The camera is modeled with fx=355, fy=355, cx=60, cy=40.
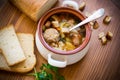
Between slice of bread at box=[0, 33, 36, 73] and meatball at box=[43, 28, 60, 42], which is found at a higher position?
meatball at box=[43, 28, 60, 42]

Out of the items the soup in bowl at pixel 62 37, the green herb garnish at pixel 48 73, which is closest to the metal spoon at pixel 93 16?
the soup in bowl at pixel 62 37

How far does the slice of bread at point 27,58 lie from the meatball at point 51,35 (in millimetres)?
116

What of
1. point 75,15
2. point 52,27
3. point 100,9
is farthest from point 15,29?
point 100,9

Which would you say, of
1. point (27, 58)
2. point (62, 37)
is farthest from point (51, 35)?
point (27, 58)

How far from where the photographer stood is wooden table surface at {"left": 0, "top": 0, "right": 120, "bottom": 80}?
1.73 meters

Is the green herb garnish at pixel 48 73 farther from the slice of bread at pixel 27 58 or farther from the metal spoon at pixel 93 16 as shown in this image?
the metal spoon at pixel 93 16

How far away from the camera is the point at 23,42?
1.76 metres

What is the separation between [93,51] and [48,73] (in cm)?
26

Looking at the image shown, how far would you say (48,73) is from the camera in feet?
5.60

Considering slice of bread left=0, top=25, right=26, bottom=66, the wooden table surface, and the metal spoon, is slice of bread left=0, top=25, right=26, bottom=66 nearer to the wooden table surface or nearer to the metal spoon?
the wooden table surface

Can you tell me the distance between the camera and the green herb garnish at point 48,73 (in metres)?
1.67

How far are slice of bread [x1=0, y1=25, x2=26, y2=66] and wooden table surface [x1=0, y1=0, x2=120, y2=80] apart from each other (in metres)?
0.05

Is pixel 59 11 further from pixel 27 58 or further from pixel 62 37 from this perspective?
pixel 27 58

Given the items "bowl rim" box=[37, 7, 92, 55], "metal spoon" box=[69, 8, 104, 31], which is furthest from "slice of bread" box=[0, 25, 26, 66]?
"metal spoon" box=[69, 8, 104, 31]
